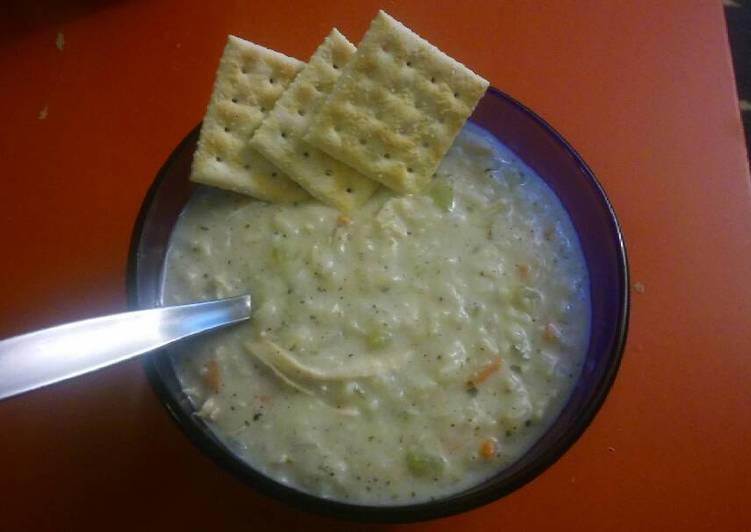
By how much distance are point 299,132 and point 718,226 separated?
0.92m

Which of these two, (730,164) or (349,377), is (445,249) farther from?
(730,164)

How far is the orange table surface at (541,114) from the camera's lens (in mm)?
1360

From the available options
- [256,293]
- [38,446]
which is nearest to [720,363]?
[256,293]

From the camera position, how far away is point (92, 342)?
1012mm

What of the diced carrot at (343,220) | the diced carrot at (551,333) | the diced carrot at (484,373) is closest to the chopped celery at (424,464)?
the diced carrot at (484,373)

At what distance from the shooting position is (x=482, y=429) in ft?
4.03

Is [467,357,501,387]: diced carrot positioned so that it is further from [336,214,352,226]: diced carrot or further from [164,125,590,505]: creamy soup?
[336,214,352,226]: diced carrot

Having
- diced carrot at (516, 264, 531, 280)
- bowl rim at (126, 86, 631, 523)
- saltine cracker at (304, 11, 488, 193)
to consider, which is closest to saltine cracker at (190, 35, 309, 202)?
saltine cracker at (304, 11, 488, 193)

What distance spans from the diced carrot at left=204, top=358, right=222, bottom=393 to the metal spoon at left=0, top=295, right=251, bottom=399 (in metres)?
0.07

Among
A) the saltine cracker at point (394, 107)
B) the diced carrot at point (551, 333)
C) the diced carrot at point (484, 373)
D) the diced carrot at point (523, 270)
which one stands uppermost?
the saltine cracker at point (394, 107)

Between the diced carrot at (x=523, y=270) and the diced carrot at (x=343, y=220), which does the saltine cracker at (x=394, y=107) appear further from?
the diced carrot at (x=523, y=270)

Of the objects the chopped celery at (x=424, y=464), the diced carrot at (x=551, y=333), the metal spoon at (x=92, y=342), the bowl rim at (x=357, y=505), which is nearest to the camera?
the metal spoon at (x=92, y=342)

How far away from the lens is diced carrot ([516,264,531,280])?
1344mm

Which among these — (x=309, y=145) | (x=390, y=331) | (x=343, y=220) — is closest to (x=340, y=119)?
(x=309, y=145)
